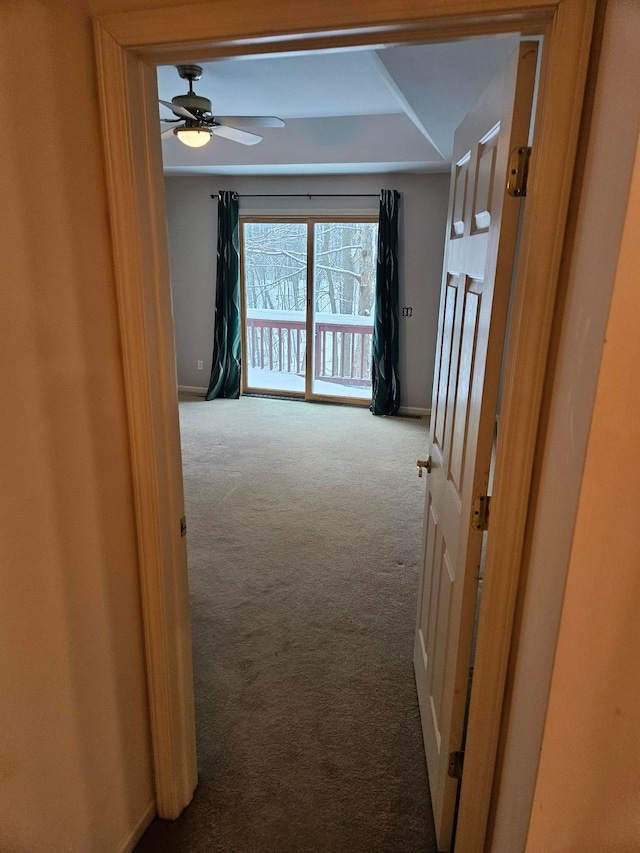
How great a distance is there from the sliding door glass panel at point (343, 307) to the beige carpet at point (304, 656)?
193cm

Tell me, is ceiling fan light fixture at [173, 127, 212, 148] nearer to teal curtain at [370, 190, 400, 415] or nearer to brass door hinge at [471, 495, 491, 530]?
teal curtain at [370, 190, 400, 415]

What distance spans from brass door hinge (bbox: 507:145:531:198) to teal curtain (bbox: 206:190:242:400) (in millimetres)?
5246

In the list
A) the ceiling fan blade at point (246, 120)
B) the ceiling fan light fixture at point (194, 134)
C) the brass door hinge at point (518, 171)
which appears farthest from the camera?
the ceiling fan blade at point (246, 120)

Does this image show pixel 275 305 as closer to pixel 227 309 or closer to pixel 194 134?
pixel 227 309

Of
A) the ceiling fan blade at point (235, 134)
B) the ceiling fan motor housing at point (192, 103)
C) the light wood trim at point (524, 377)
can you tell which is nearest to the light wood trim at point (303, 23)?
the light wood trim at point (524, 377)

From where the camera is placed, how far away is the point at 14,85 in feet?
3.34

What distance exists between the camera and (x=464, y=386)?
1.50 m

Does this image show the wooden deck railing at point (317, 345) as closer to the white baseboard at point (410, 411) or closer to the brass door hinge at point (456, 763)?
the white baseboard at point (410, 411)

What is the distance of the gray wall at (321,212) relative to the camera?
555 cm

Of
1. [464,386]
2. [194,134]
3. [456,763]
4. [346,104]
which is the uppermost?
[346,104]

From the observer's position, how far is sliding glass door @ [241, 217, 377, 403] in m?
6.00

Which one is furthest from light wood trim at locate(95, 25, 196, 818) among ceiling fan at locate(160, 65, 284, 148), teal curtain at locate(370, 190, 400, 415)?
teal curtain at locate(370, 190, 400, 415)

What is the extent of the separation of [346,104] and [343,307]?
2.23 metres

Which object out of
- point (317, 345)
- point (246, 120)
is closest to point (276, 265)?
point (317, 345)
